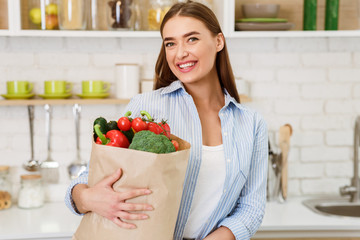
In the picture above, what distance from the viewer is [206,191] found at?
150 centimetres

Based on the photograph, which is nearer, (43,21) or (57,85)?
(43,21)

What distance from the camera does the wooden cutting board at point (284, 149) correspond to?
251cm

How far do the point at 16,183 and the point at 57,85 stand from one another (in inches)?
24.2

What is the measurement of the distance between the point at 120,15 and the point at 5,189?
3.58 feet

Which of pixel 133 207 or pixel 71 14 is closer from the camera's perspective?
pixel 133 207

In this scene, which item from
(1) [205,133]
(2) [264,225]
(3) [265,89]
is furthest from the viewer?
(3) [265,89]

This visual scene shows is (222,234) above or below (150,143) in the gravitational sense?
below

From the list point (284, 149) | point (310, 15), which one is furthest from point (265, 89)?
point (310, 15)

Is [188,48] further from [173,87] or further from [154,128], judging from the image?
[154,128]

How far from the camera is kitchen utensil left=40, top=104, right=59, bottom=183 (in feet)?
8.34

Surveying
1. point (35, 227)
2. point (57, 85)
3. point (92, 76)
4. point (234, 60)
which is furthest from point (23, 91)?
point (234, 60)

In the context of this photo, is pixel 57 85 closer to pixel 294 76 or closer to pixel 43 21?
pixel 43 21

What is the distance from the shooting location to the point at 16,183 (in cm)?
257

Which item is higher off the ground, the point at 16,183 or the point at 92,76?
the point at 92,76
